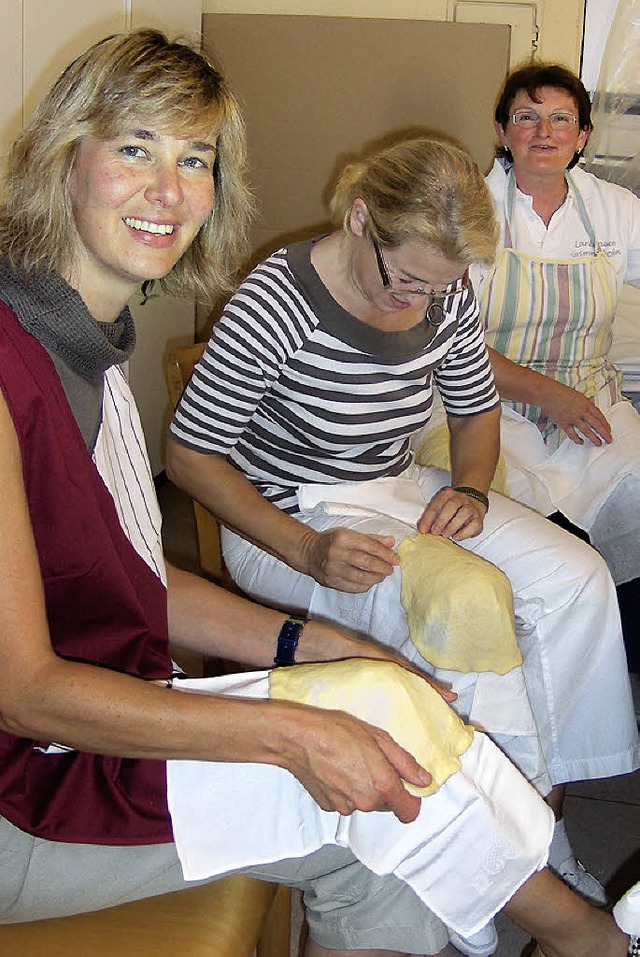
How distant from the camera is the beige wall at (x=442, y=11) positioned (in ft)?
11.0

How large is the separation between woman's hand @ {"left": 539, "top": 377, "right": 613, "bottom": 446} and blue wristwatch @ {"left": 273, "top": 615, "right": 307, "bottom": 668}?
0.98 meters

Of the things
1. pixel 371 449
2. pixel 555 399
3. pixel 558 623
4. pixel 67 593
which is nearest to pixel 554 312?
pixel 555 399

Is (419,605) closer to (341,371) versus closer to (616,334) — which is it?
(341,371)

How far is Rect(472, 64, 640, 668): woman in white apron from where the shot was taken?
79.4 inches

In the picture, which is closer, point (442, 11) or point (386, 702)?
point (386, 702)

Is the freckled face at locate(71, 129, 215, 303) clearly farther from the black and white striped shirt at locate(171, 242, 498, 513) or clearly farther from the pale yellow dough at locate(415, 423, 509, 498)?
the pale yellow dough at locate(415, 423, 509, 498)

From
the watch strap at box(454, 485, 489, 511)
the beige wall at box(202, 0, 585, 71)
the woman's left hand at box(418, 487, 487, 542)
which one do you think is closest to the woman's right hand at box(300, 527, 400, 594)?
the woman's left hand at box(418, 487, 487, 542)

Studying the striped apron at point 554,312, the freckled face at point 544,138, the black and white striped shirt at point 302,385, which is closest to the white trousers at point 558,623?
the black and white striped shirt at point 302,385

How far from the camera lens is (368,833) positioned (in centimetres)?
96

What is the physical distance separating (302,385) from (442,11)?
233 cm

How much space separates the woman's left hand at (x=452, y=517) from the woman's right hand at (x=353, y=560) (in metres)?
0.11

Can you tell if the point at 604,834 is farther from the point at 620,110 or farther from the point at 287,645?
the point at 620,110

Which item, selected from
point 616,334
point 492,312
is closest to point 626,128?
point 616,334

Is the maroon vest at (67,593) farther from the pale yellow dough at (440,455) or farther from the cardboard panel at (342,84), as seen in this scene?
the cardboard panel at (342,84)
